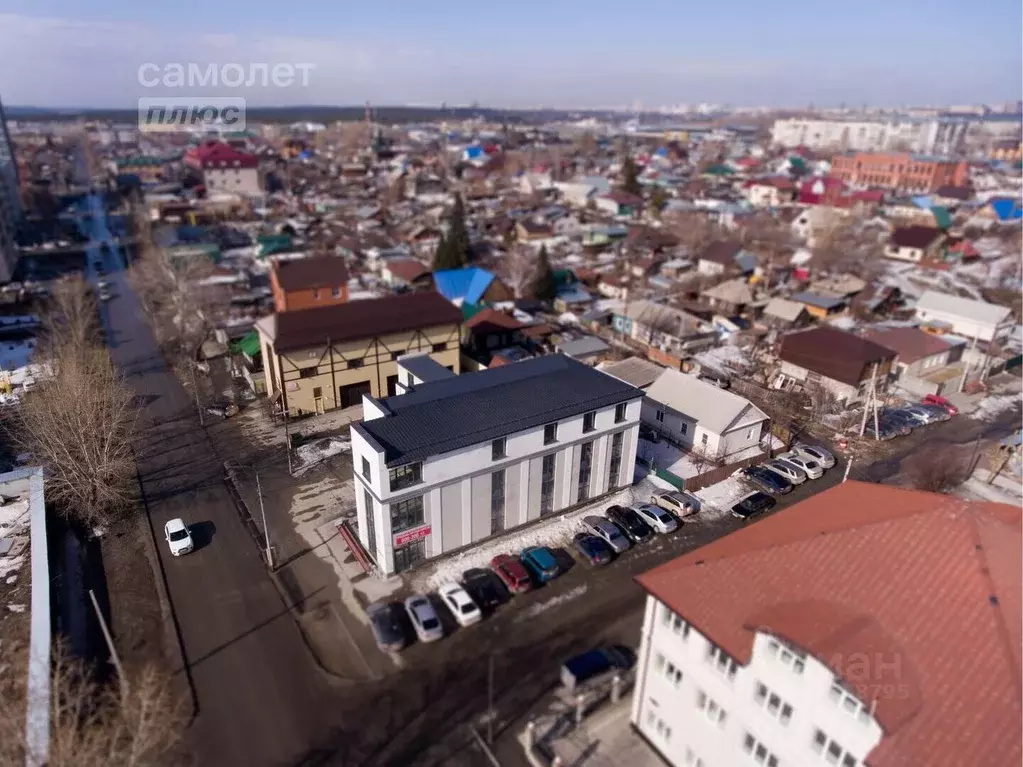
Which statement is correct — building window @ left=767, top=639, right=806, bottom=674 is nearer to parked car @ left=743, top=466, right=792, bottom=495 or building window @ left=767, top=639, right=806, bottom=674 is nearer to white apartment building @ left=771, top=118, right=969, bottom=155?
parked car @ left=743, top=466, right=792, bottom=495

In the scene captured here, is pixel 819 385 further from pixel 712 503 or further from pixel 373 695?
pixel 373 695

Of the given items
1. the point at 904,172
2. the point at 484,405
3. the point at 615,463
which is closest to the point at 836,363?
the point at 615,463

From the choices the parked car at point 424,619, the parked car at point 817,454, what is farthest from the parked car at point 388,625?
the parked car at point 817,454

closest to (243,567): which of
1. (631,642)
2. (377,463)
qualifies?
(377,463)

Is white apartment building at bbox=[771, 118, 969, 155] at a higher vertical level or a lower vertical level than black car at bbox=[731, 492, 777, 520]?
higher

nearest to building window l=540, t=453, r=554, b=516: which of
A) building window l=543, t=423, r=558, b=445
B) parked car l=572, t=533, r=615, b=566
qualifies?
building window l=543, t=423, r=558, b=445

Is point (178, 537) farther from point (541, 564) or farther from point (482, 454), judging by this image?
point (541, 564)

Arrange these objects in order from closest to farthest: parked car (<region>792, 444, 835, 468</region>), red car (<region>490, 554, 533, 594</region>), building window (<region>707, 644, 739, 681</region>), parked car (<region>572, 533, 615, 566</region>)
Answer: building window (<region>707, 644, 739, 681</region>), red car (<region>490, 554, 533, 594</region>), parked car (<region>572, 533, 615, 566</region>), parked car (<region>792, 444, 835, 468</region>)

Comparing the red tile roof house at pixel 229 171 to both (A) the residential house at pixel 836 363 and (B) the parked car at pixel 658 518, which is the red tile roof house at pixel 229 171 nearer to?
(A) the residential house at pixel 836 363
